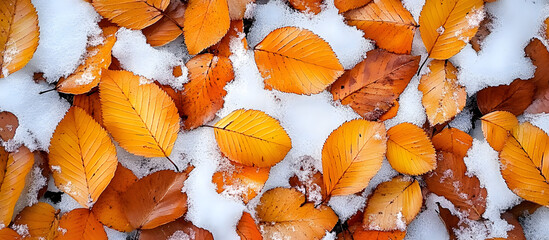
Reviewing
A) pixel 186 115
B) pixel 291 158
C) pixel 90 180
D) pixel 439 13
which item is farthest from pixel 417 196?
pixel 90 180

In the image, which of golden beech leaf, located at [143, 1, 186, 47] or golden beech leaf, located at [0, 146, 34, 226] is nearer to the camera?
golden beech leaf, located at [0, 146, 34, 226]

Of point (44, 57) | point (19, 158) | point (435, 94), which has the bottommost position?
point (435, 94)

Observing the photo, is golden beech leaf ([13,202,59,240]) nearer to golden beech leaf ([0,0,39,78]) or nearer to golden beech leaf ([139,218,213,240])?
golden beech leaf ([139,218,213,240])

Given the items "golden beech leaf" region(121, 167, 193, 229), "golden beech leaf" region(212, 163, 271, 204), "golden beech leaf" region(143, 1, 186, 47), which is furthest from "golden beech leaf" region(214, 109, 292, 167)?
"golden beech leaf" region(143, 1, 186, 47)

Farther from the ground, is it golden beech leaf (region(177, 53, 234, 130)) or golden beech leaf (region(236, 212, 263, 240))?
golden beech leaf (region(177, 53, 234, 130))

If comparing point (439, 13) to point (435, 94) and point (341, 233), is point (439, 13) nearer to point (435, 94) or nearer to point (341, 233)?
point (435, 94)

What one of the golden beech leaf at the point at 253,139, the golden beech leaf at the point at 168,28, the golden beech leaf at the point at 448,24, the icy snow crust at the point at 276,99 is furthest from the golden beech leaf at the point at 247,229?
the golden beech leaf at the point at 448,24
